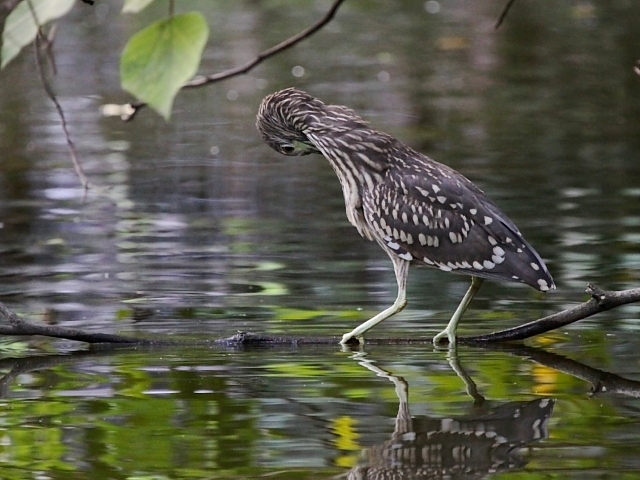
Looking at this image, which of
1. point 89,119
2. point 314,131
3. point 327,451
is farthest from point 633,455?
point 89,119

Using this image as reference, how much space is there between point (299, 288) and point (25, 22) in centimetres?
512

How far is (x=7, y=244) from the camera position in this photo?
846 cm

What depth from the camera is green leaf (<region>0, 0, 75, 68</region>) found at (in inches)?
68.1

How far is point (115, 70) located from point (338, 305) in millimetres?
11034

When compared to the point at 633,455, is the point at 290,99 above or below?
above

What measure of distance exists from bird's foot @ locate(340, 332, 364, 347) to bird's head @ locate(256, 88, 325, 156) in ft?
2.94

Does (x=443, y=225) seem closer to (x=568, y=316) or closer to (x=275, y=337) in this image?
(x=568, y=316)

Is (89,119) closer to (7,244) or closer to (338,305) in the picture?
(7,244)

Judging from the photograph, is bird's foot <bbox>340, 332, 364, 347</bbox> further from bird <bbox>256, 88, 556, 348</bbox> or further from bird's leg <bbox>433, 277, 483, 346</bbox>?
bird's leg <bbox>433, 277, 483, 346</bbox>

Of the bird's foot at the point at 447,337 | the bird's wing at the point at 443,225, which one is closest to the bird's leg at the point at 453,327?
the bird's foot at the point at 447,337

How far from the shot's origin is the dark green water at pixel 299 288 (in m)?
4.38

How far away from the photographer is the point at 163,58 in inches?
68.8

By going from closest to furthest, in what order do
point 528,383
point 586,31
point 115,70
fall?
point 528,383 < point 115,70 < point 586,31

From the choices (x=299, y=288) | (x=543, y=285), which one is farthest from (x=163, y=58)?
(x=299, y=288)
